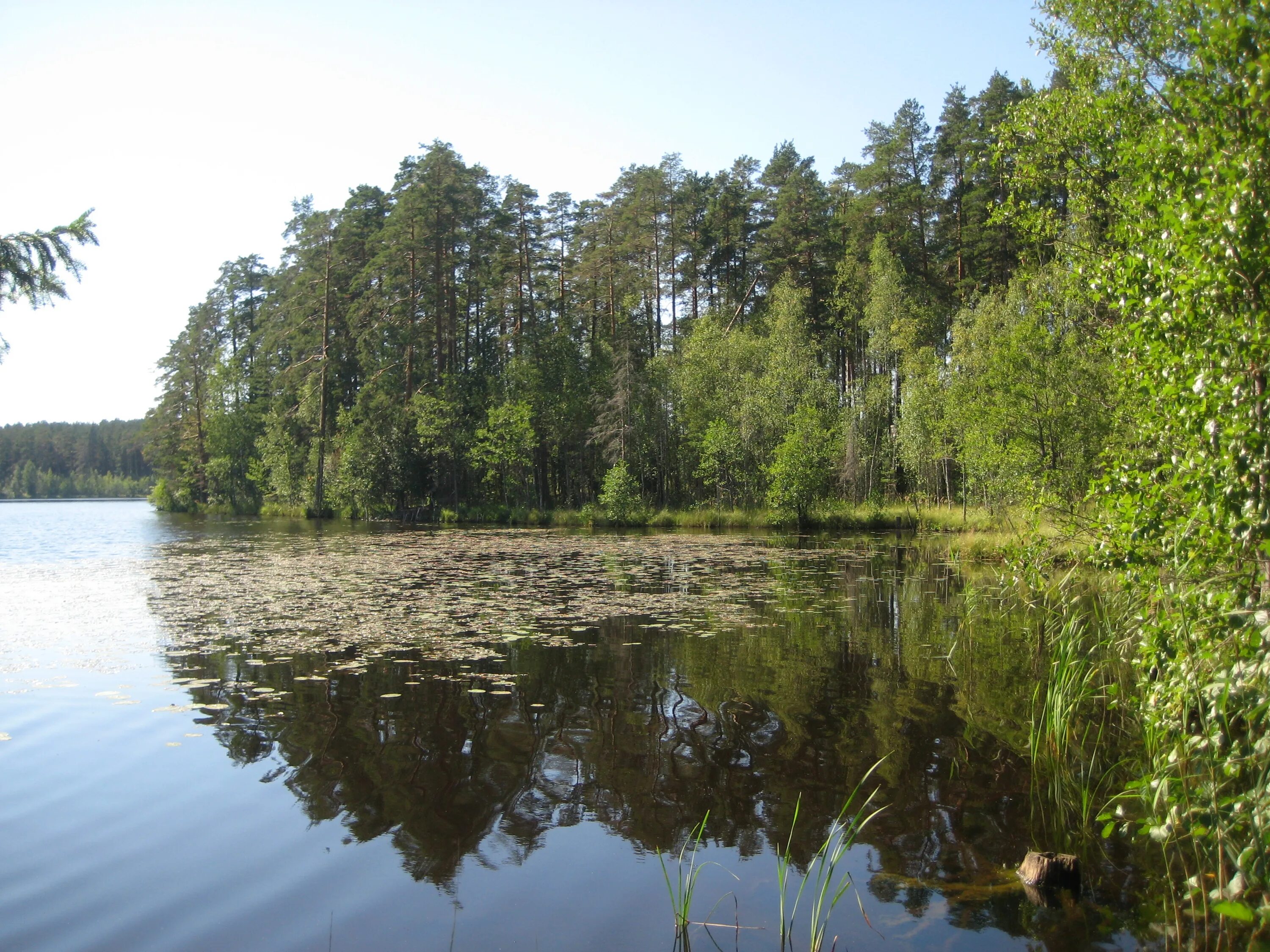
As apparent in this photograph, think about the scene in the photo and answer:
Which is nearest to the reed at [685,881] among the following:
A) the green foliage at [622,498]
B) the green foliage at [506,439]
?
the green foliage at [622,498]

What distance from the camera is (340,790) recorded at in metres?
5.75

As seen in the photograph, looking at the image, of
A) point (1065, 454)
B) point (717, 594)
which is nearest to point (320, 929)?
point (717, 594)

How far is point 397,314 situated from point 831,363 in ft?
73.8

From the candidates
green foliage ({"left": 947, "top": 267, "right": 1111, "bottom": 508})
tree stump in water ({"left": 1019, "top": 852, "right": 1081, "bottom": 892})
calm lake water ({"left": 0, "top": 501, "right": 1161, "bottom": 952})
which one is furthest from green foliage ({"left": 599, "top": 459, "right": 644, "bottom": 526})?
tree stump in water ({"left": 1019, "top": 852, "right": 1081, "bottom": 892})

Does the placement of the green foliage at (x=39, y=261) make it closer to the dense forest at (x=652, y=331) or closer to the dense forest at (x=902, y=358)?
the dense forest at (x=902, y=358)

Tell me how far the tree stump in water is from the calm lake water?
11cm

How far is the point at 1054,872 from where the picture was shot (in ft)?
14.4

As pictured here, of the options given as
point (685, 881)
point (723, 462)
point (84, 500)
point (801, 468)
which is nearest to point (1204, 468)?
point (685, 881)

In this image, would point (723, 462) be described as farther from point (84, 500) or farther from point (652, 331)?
point (84, 500)

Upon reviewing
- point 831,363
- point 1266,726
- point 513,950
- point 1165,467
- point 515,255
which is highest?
point 515,255

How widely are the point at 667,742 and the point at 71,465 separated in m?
120

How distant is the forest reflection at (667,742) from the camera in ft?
16.5

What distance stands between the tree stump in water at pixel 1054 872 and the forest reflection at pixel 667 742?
0.53 ft

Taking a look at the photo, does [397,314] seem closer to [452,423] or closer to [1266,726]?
[452,423]
